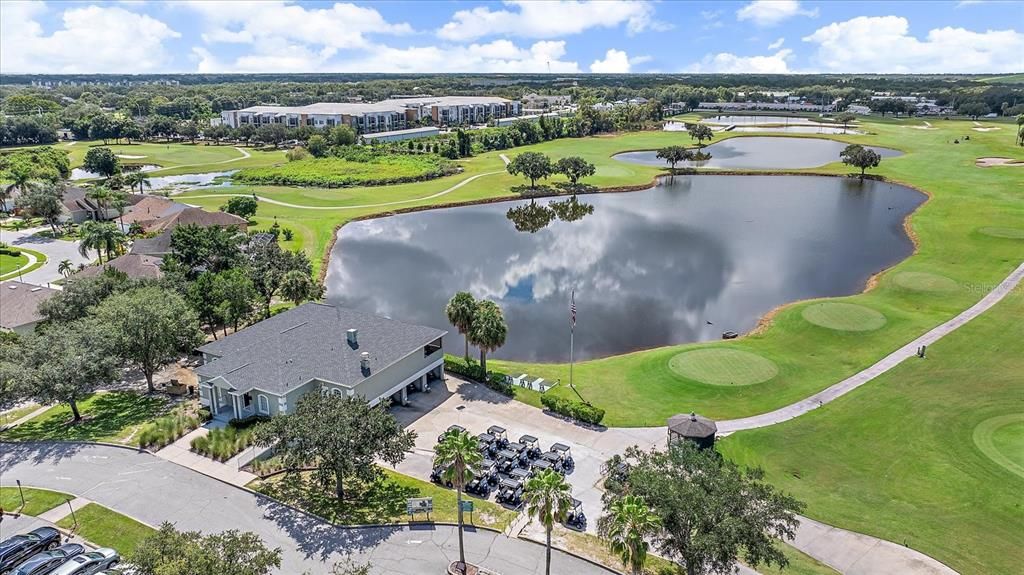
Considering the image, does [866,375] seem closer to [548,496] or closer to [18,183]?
[548,496]

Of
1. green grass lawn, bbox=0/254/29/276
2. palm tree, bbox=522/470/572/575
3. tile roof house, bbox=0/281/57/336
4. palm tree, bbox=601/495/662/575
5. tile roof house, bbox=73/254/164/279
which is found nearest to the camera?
palm tree, bbox=601/495/662/575

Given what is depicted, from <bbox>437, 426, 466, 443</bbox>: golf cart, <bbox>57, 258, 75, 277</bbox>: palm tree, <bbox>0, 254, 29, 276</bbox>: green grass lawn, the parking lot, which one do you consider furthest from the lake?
Answer: <bbox>0, 254, 29, 276</bbox>: green grass lawn

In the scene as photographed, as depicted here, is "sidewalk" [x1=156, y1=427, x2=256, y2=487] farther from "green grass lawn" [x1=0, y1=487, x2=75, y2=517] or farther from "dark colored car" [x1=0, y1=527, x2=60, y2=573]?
"dark colored car" [x1=0, y1=527, x2=60, y2=573]

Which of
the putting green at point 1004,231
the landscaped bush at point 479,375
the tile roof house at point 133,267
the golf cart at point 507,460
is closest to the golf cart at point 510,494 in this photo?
the golf cart at point 507,460

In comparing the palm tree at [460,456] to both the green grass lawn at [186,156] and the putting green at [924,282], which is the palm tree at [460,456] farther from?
the green grass lawn at [186,156]

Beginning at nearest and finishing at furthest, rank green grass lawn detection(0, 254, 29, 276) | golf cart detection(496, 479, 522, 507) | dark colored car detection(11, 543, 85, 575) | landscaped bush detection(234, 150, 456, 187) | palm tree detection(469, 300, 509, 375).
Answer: dark colored car detection(11, 543, 85, 575) → golf cart detection(496, 479, 522, 507) → palm tree detection(469, 300, 509, 375) → green grass lawn detection(0, 254, 29, 276) → landscaped bush detection(234, 150, 456, 187)

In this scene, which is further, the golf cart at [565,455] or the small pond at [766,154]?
the small pond at [766,154]

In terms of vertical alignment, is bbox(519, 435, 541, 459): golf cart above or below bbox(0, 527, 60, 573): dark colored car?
above
